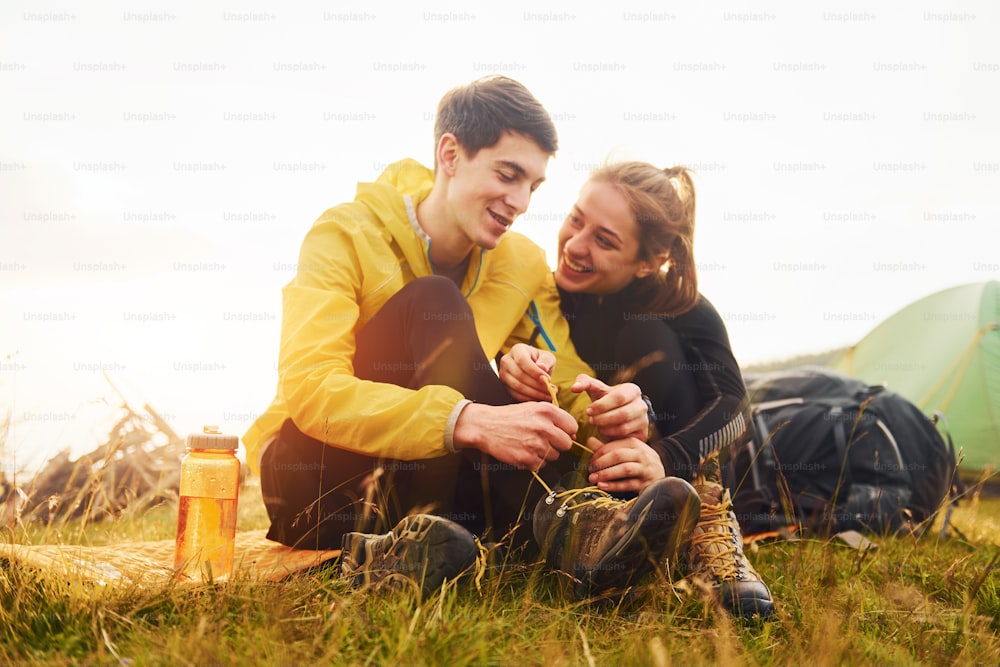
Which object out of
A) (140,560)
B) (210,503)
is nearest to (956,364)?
(210,503)

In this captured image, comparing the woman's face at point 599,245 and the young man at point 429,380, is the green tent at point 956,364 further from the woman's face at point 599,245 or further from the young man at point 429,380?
the young man at point 429,380

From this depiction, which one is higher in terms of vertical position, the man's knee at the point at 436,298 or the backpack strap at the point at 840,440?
the man's knee at the point at 436,298

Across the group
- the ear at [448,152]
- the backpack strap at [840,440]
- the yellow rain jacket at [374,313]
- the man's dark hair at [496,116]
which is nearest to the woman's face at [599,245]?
the yellow rain jacket at [374,313]

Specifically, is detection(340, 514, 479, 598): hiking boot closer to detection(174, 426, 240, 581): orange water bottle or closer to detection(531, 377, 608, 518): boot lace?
detection(531, 377, 608, 518): boot lace

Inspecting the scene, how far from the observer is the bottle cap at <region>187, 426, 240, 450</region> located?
6.46 feet

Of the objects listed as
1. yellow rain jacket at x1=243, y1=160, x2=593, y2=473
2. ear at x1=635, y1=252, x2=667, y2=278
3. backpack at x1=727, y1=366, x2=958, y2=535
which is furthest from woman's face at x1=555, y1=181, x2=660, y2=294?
backpack at x1=727, y1=366, x2=958, y2=535

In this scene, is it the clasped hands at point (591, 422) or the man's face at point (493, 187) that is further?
the man's face at point (493, 187)

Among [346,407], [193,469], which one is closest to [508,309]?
[346,407]

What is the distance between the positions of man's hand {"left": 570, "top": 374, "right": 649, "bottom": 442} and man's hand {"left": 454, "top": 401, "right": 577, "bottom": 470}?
187mm

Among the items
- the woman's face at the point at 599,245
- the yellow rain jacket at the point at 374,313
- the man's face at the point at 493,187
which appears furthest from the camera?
the woman's face at the point at 599,245

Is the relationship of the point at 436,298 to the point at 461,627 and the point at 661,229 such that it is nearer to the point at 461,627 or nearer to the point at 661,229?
the point at 461,627

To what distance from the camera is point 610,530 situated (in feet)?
5.83

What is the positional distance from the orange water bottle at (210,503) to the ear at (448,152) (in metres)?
1.13

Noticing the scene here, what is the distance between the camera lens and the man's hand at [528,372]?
222 cm
